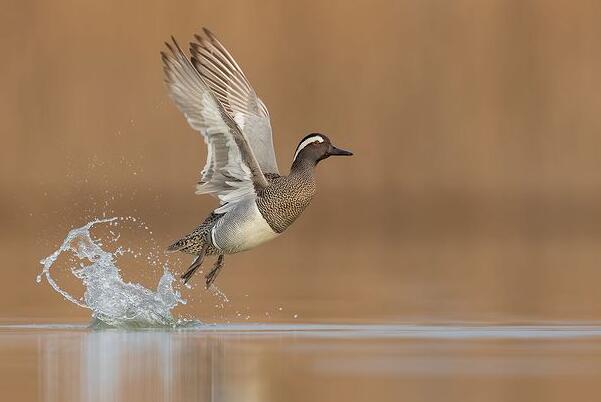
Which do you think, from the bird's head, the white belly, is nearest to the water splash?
the white belly

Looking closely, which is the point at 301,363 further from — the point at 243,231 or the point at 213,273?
the point at 213,273

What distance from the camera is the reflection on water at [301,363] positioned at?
8.77m

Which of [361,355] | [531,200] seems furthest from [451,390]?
[531,200]

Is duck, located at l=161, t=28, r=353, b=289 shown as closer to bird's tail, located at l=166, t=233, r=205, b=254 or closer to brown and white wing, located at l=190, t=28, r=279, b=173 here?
bird's tail, located at l=166, t=233, r=205, b=254

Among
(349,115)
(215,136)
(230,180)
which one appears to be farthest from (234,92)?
(349,115)

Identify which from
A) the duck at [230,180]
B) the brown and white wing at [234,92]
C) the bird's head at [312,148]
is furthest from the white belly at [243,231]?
the brown and white wing at [234,92]

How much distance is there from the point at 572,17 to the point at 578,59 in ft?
3.33

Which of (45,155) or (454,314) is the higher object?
(45,155)

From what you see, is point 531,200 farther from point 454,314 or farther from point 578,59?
point 454,314

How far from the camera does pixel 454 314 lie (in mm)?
13430

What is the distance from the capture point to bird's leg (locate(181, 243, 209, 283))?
1252 cm

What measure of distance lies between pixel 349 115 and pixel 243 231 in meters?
18.8

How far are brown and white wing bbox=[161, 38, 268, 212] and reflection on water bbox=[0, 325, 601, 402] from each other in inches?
40.4

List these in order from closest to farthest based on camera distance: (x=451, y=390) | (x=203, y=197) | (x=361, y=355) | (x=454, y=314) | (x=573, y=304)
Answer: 1. (x=451, y=390)
2. (x=361, y=355)
3. (x=454, y=314)
4. (x=573, y=304)
5. (x=203, y=197)
